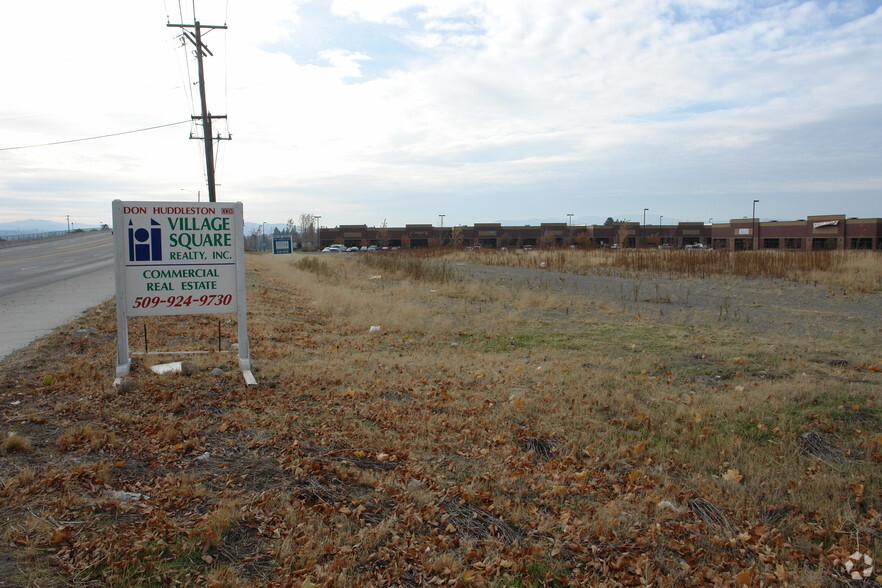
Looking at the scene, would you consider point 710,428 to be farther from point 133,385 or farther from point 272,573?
point 133,385

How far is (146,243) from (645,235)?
100m

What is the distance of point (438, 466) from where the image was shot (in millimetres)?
4719

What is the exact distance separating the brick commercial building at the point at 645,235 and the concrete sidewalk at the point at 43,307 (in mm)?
52186

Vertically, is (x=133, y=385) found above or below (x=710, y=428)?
above

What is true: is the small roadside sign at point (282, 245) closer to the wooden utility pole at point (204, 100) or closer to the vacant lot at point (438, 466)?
the wooden utility pole at point (204, 100)

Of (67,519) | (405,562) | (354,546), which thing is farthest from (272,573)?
(67,519)

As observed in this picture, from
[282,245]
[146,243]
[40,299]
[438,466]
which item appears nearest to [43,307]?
[40,299]

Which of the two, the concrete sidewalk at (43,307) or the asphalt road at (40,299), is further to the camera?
the asphalt road at (40,299)

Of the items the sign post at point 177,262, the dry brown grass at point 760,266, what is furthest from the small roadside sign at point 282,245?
the sign post at point 177,262

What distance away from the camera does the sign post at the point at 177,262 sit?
668 cm

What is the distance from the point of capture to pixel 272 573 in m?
3.20

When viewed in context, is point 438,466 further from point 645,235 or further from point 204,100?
point 645,235

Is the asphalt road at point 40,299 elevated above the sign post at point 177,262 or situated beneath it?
situated beneath

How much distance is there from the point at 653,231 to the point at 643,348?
10170 centimetres
